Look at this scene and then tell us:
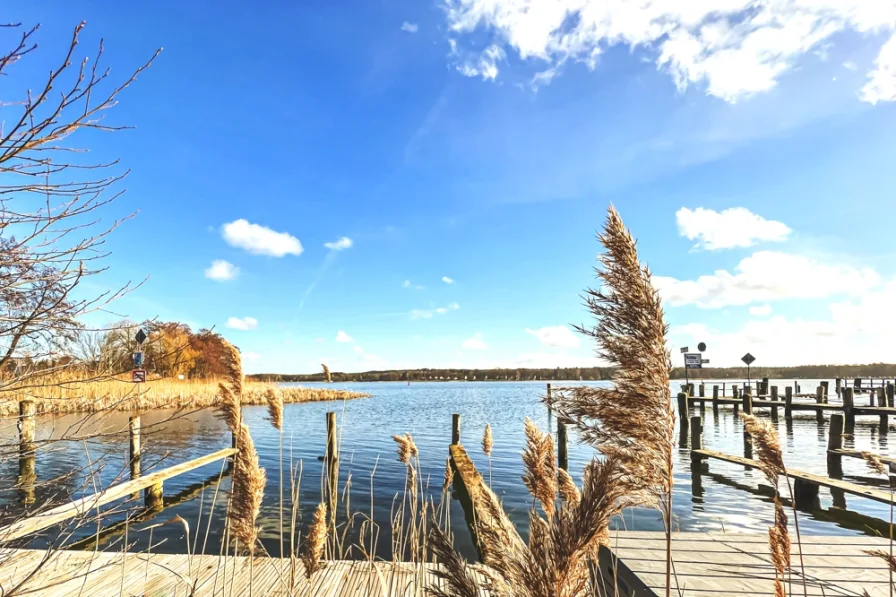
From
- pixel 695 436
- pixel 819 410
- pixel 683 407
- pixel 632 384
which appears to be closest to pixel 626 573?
pixel 632 384

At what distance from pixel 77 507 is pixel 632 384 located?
346 cm

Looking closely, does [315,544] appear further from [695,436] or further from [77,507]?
[695,436]

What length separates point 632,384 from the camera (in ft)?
7.18

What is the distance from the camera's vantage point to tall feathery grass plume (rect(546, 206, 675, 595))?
83.4 inches

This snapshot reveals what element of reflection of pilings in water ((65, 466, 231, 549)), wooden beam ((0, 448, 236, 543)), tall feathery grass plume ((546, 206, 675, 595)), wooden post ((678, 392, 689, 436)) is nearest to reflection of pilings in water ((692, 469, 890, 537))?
tall feathery grass plume ((546, 206, 675, 595))

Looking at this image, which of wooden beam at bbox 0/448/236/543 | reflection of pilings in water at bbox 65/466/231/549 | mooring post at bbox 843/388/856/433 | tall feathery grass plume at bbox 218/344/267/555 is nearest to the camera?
tall feathery grass plume at bbox 218/344/267/555

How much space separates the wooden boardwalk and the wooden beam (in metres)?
0.36

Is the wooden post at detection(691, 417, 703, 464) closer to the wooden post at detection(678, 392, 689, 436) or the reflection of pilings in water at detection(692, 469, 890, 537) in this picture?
the reflection of pilings in water at detection(692, 469, 890, 537)

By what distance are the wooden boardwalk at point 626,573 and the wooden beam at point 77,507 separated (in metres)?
0.36

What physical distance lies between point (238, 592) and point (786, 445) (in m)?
22.3

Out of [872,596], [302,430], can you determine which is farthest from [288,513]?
[302,430]

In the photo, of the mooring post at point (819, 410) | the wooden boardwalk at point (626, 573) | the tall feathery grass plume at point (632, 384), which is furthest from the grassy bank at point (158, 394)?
the mooring post at point (819, 410)

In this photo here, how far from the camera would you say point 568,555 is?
127cm

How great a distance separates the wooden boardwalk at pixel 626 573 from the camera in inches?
161
